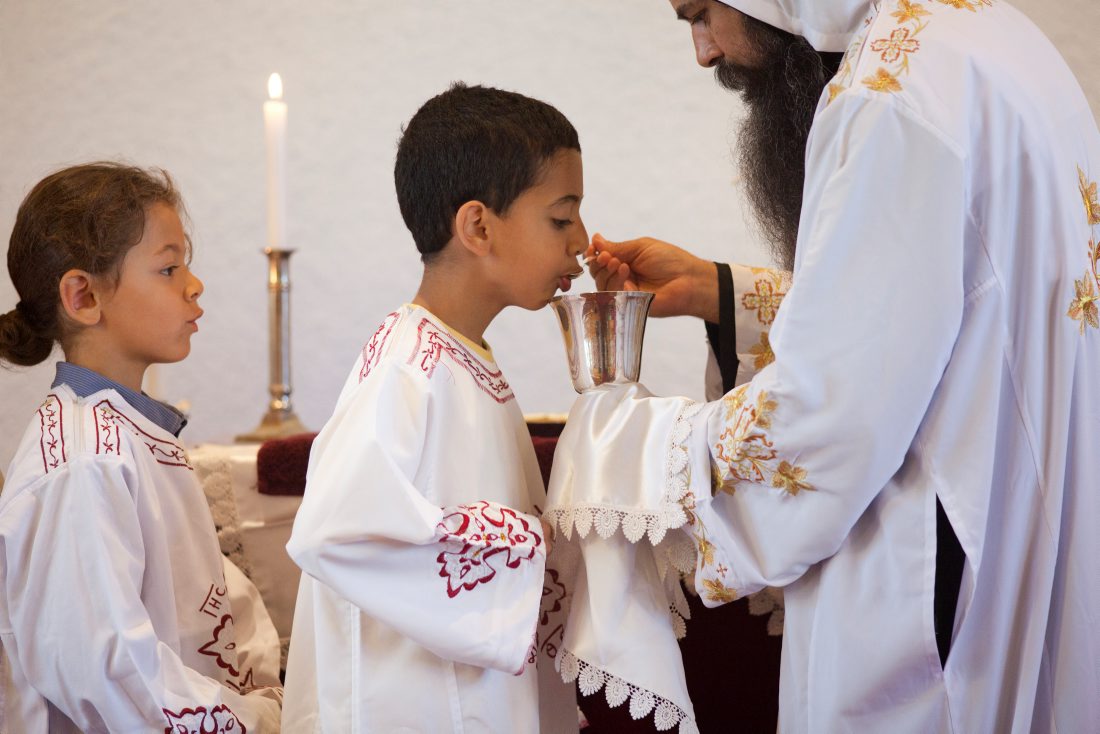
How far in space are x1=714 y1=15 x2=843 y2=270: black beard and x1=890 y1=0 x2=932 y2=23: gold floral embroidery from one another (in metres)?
0.23

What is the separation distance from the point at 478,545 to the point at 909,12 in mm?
1002

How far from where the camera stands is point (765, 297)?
2.50 m

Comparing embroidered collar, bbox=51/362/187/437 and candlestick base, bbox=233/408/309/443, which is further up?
embroidered collar, bbox=51/362/187/437

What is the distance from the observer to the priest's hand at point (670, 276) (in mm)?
2426

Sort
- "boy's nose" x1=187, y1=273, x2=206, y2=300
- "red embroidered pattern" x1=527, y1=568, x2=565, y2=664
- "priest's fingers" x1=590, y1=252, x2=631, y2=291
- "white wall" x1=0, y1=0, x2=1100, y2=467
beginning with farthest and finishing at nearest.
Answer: "white wall" x1=0, y1=0, x2=1100, y2=467
"priest's fingers" x1=590, y1=252, x2=631, y2=291
"boy's nose" x1=187, y1=273, x2=206, y2=300
"red embroidered pattern" x1=527, y1=568, x2=565, y2=664

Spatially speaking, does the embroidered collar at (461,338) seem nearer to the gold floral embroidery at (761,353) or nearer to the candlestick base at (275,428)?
the gold floral embroidery at (761,353)

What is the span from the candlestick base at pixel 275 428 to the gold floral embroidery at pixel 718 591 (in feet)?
5.29

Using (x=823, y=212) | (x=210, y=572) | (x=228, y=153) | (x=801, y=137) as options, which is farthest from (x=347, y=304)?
(x=823, y=212)

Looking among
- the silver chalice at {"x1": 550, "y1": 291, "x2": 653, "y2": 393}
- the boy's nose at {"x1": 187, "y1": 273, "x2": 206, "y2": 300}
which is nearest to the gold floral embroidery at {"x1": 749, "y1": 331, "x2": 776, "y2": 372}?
the silver chalice at {"x1": 550, "y1": 291, "x2": 653, "y2": 393}

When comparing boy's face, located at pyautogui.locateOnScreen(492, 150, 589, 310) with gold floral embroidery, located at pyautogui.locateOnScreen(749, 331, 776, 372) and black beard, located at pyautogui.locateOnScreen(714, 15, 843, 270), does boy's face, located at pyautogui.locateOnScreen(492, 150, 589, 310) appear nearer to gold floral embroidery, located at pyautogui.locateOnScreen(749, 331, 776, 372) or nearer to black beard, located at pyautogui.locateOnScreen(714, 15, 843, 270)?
black beard, located at pyautogui.locateOnScreen(714, 15, 843, 270)

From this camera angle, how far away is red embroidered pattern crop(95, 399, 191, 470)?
1899 millimetres

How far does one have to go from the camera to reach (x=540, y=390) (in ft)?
13.7

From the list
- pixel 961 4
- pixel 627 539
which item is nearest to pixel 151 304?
pixel 627 539

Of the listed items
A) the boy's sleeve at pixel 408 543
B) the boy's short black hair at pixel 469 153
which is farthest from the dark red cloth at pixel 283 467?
the boy's sleeve at pixel 408 543
